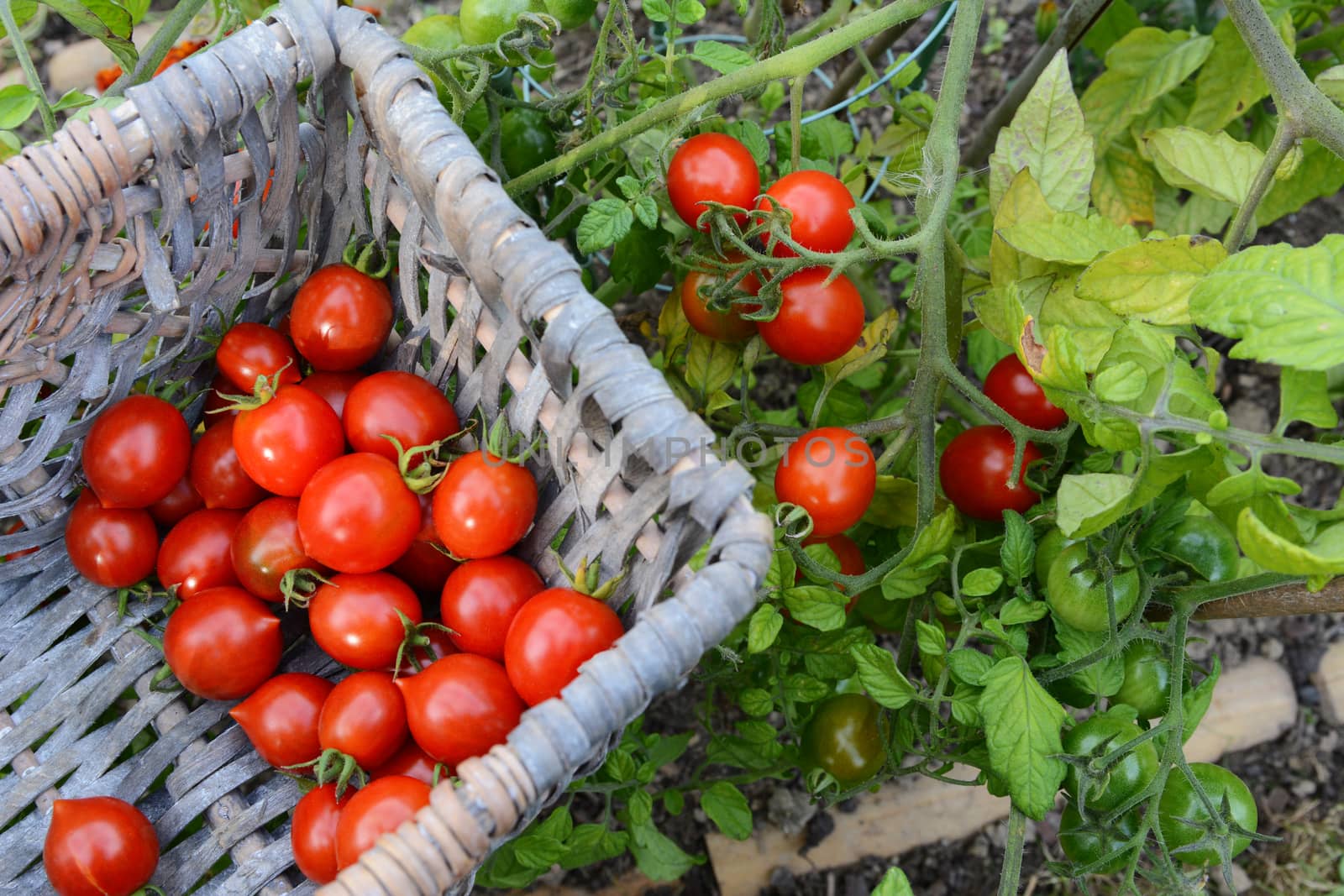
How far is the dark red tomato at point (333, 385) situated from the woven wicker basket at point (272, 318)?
0.06m

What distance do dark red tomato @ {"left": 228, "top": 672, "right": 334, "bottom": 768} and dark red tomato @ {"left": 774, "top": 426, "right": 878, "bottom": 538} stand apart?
476 millimetres

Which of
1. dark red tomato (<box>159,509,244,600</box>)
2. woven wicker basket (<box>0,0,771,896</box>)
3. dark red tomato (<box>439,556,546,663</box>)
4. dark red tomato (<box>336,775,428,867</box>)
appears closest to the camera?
woven wicker basket (<box>0,0,771,896</box>)

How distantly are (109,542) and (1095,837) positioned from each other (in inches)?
37.9

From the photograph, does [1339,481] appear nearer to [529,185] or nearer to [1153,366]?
[1153,366]

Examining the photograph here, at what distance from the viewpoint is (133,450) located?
0.94 metres

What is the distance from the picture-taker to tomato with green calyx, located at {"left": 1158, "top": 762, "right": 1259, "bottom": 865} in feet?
2.87

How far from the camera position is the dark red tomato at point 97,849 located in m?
0.85

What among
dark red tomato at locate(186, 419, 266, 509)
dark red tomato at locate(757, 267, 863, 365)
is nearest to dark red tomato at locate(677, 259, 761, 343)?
dark red tomato at locate(757, 267, 863, 365)

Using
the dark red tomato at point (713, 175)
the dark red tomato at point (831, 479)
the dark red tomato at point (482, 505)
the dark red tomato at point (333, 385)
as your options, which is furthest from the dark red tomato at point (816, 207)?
the dark red tomato at point (333, 385)

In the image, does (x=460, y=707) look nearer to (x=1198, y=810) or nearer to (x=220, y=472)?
(x=220, y=472)

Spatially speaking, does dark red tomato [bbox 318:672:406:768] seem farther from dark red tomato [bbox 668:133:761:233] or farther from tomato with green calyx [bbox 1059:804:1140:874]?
tomato with green calyx [bbox 1059:804:1140:874]

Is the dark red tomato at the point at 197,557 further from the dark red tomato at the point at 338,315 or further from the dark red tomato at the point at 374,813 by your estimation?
the dark red tomato at the point at 374,813

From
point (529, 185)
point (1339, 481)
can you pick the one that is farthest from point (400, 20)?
point (1339, 481)

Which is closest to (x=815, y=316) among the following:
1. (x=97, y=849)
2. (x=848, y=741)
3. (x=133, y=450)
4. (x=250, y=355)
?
(x=848, y=741)
